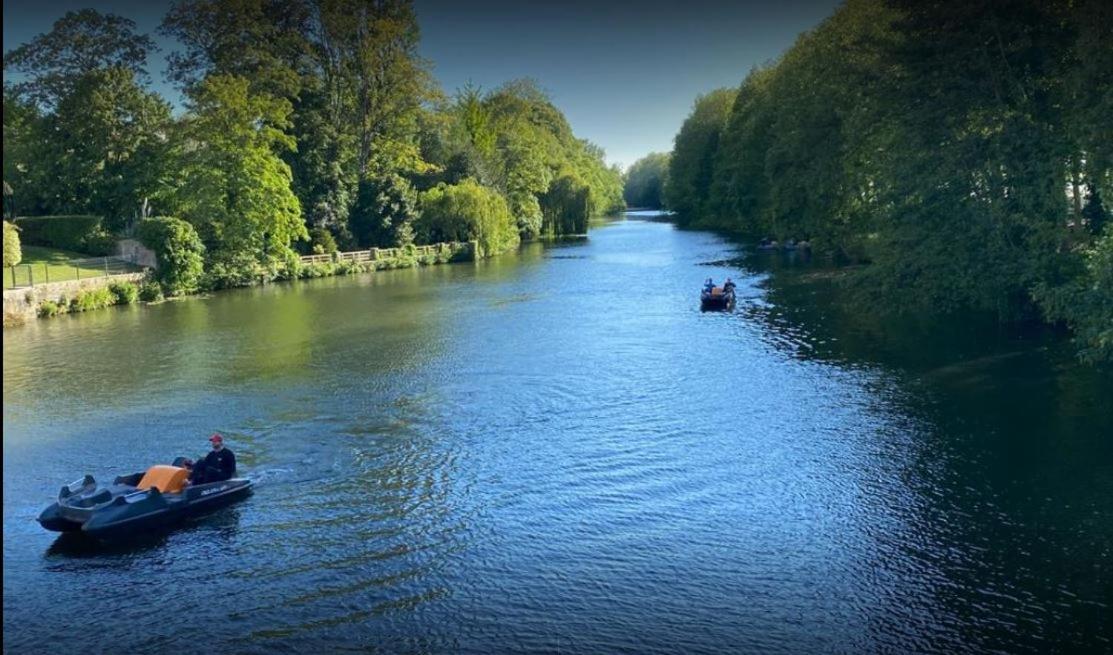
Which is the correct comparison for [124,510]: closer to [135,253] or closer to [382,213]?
[135,253]

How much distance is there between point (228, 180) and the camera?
63.4m

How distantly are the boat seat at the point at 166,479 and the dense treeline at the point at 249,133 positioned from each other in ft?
120

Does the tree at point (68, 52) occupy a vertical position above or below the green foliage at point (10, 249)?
above

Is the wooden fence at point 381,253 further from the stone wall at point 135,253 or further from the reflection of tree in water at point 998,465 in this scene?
the reflection of tree in water at point 998,465

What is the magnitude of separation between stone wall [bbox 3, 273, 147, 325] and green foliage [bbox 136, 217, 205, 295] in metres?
3.95

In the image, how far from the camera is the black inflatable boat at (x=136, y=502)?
59.1 ft

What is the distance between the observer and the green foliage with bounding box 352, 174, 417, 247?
261 ft

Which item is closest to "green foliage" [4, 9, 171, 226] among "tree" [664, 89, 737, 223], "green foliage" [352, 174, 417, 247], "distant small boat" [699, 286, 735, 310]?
"green foliage" [352, 174, 417, 247]

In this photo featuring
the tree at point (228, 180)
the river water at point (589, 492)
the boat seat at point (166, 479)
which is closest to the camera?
the river water at point (589, 492)

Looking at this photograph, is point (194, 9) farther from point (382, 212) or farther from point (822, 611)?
point (822, 611)

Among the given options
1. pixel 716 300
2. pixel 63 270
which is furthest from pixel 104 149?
pixel 716 300

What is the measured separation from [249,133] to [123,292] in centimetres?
1555

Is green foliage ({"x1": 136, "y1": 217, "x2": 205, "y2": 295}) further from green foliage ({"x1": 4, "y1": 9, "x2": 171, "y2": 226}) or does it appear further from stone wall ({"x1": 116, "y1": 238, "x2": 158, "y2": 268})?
green foliage ({"x1": 4, "y1": 9, "x2": 171, "y2": 226})

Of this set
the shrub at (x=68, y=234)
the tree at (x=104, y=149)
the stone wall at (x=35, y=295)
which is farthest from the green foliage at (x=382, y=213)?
the stone wall at (x=35, y=295)
